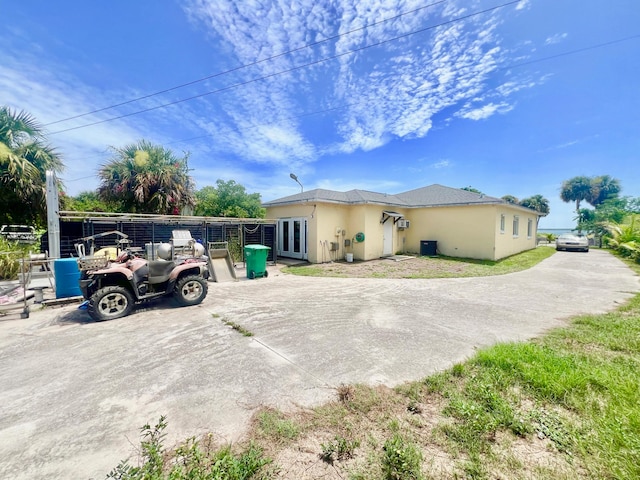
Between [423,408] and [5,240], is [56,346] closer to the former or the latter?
[423,408]

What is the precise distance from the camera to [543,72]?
26.1 feet

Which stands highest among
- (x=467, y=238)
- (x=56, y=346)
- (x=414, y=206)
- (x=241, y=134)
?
(x=241, y=134)

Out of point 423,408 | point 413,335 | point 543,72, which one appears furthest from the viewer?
point 543,72

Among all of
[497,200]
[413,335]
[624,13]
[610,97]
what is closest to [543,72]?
[624,13]

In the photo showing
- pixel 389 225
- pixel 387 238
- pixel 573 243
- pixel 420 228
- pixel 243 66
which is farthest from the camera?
pixel 573 243

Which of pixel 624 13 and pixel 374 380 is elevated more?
pixel 624 13

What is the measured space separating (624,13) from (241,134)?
1347 centimetres

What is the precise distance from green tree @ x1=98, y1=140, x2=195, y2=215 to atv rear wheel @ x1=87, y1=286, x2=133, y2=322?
34.1ft

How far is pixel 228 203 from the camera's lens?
18766mm

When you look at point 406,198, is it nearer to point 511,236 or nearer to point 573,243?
point 511,236

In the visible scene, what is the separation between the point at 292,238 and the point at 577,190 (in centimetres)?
4655

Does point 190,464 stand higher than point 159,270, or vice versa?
point 159,270

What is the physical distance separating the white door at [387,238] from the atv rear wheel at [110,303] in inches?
463

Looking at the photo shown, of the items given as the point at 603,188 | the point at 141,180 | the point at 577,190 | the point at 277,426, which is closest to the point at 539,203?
the point at 577,190
